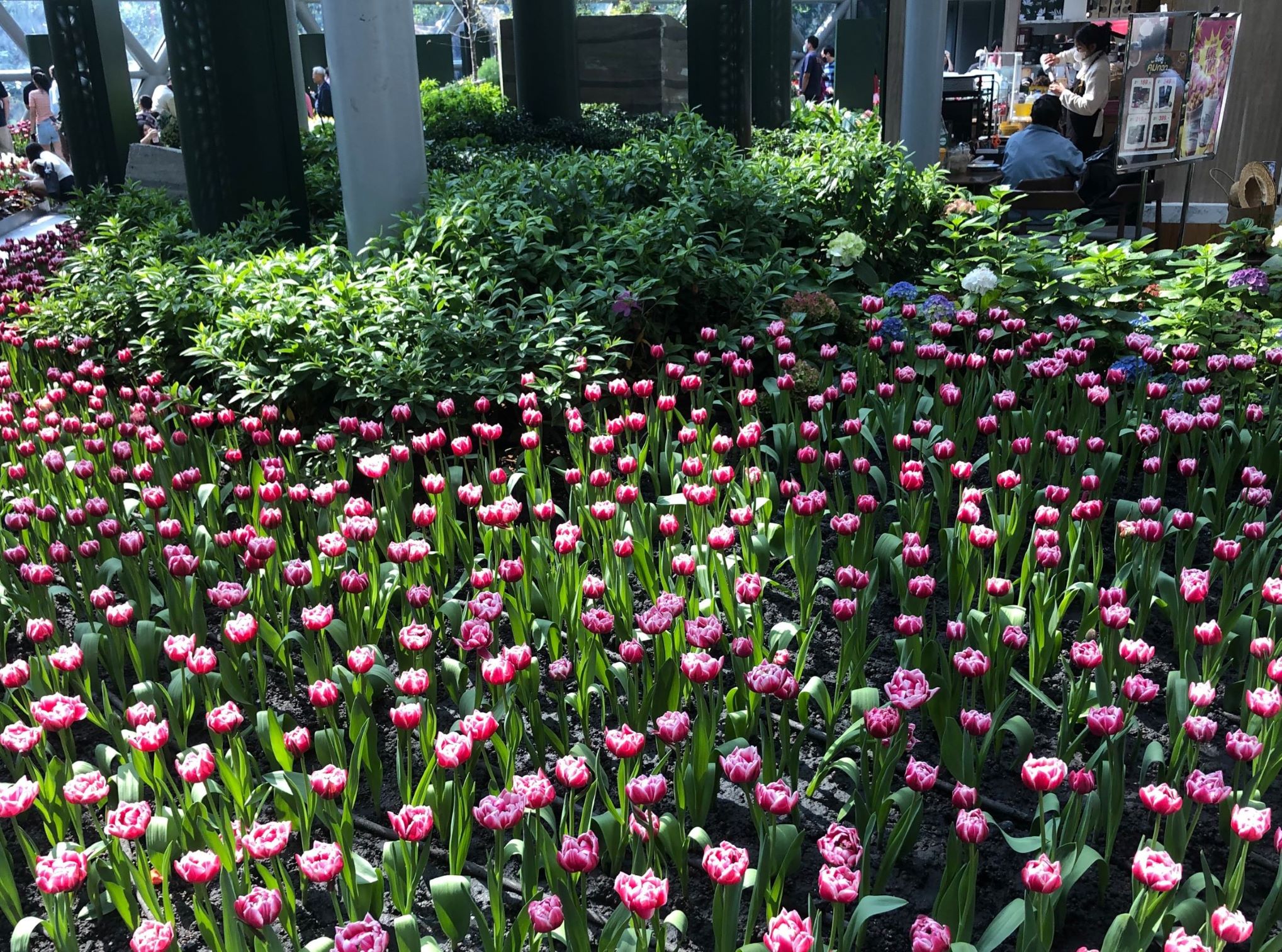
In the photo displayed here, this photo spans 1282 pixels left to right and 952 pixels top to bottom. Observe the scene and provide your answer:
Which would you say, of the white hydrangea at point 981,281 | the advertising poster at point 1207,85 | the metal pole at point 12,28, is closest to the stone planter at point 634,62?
the advertising poster at point 1207,85

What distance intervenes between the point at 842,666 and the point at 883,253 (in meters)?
4.32

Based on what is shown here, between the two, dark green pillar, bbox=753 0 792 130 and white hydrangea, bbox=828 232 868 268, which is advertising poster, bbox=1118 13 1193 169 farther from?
dark green pillar, bbox=753 0 792 130

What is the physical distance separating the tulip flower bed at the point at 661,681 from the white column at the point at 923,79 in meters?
4.28

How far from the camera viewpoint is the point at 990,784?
2293 millimetres

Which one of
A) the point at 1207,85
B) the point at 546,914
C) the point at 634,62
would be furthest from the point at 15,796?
the point at 634,62

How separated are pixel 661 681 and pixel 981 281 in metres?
3.00

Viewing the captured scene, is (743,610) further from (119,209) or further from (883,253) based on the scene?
(119,209)

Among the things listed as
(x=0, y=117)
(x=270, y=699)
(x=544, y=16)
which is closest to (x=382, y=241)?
(x=270, y=699)

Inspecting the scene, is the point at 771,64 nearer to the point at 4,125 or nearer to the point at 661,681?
the point at 661,681

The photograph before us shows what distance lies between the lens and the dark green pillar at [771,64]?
462 inches

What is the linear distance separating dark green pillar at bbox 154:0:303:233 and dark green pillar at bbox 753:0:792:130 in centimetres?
640

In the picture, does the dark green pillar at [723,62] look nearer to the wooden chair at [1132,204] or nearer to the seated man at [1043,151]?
the seated man at [1043,151]

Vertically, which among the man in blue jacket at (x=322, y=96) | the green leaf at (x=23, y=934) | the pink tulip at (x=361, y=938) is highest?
the man in blue jacket at (x=322, y=96)

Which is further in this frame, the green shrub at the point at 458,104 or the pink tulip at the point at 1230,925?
the green shrub at the point at 458,104
